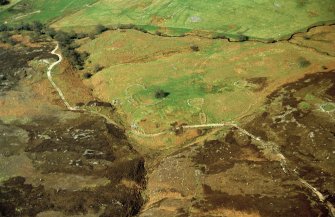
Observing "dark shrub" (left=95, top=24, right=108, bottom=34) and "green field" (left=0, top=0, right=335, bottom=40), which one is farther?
"dark shrub" (left=95, top=24, right=108, bottom=34)

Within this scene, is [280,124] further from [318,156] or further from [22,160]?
[22,160]

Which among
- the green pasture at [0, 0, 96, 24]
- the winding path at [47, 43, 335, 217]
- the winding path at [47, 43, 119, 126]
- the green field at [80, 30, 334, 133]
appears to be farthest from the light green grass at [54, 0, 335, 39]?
the winding path at [47, 43, 335, 217]

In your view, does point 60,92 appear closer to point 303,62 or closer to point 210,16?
point 210,16

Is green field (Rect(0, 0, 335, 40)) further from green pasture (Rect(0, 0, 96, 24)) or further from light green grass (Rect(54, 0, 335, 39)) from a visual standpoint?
green pasture (Rect(0, 0, 96, 24))

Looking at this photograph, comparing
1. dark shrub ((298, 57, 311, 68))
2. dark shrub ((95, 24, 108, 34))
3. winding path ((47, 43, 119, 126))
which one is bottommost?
winding path ((47, 43, 119, 126))

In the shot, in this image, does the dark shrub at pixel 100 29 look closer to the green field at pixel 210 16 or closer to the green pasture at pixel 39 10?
the green field at pixel 210 16

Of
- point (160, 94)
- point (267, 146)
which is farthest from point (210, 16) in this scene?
point (267, 146)

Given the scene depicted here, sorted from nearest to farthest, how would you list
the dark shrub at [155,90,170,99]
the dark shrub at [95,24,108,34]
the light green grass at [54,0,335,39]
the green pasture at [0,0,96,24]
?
the dark shrub at [155,90,170,99] < the light green grass at [54,0,335,39] < the dark shrub at [95,24,108,34] < the green pasture at [0,0,96,24]

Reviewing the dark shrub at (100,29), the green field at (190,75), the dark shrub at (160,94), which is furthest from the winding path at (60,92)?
the dark shrub at (100,29)
